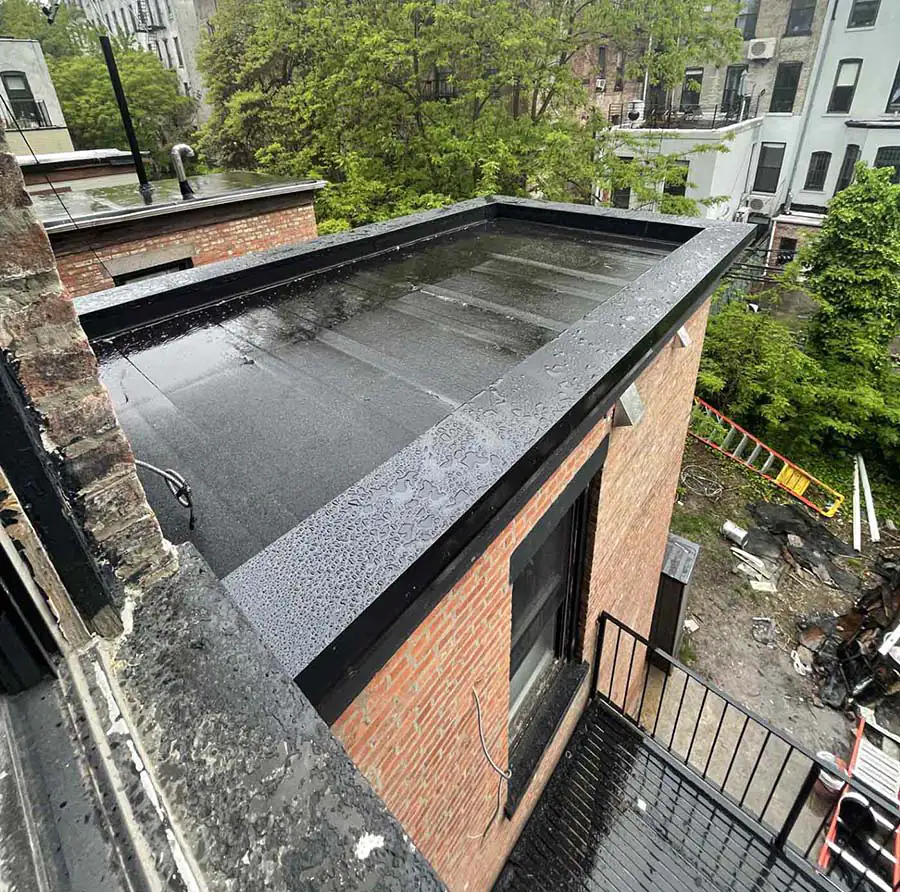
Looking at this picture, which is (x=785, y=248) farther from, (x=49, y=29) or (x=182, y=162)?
(x=49, y=29)

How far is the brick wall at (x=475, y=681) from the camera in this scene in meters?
2.58

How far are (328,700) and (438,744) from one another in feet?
4.71

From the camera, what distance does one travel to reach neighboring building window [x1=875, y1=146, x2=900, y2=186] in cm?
2183

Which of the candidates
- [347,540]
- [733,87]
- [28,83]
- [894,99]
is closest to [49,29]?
[28,83]

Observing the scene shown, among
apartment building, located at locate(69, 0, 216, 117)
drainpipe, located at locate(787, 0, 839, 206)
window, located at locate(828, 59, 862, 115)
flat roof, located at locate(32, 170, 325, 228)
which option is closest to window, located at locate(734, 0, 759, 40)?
drainpipe, located at locate(787, 0, 839, 206)

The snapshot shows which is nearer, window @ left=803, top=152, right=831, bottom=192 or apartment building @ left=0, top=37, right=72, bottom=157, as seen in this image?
apartment building @ left=0, top=37, right=72, bottom=157

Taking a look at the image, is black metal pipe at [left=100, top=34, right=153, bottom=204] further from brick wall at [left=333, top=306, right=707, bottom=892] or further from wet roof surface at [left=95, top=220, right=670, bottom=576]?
brick wall at [left=333, top=306, right=707, bottom=892]

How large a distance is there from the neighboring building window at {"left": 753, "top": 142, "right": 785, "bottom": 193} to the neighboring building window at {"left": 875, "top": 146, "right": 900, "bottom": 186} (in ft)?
12.1

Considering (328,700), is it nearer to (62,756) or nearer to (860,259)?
(62,756)

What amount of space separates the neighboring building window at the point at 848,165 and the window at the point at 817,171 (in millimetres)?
604

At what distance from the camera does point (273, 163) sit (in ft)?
63.5

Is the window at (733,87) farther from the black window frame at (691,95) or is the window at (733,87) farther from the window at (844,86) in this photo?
the window at (844,86)

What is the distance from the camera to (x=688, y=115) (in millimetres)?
24188

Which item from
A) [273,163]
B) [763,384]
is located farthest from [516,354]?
[273,163]
